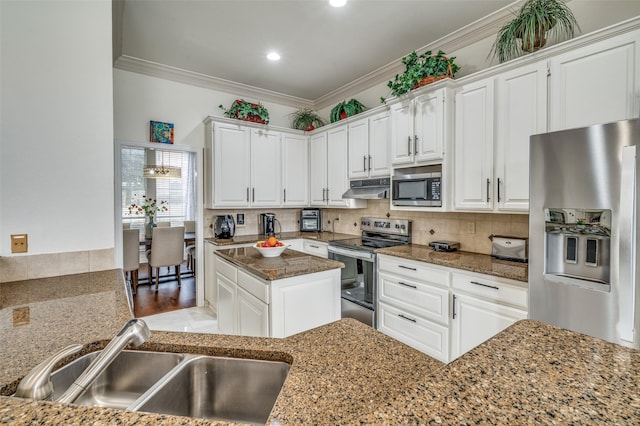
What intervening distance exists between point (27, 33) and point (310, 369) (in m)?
2.36

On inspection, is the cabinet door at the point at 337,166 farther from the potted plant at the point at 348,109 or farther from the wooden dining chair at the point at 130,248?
the wooden dining chair at the point at 130,248

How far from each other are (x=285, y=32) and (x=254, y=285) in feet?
A: 7.66

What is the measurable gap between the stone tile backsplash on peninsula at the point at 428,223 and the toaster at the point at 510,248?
0.60ft

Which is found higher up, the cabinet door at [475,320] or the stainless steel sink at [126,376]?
the stainless steel sink at [126,376]

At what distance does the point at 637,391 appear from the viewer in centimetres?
59

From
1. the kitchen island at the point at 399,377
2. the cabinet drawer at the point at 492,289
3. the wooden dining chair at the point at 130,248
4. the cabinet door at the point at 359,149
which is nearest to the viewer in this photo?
the kitchen island at the point at 399,377

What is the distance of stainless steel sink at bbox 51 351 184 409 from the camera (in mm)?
1000

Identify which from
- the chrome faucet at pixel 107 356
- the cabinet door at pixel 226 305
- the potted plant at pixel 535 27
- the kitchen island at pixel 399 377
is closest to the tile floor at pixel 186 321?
the cabinet door at pixel 226 305

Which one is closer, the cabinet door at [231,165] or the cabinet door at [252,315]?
the cabinet door at [252,315]

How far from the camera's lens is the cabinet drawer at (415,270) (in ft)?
7.82

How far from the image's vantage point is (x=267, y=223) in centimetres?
427

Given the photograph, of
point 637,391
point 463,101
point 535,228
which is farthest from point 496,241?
point 637,391

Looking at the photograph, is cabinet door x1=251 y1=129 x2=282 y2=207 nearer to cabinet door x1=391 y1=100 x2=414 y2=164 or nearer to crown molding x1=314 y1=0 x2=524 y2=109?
crown molding x1=314 y1=0 x2=524 y2=109

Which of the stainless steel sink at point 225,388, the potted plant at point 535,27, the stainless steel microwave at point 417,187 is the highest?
the potted plant at point 535,27
